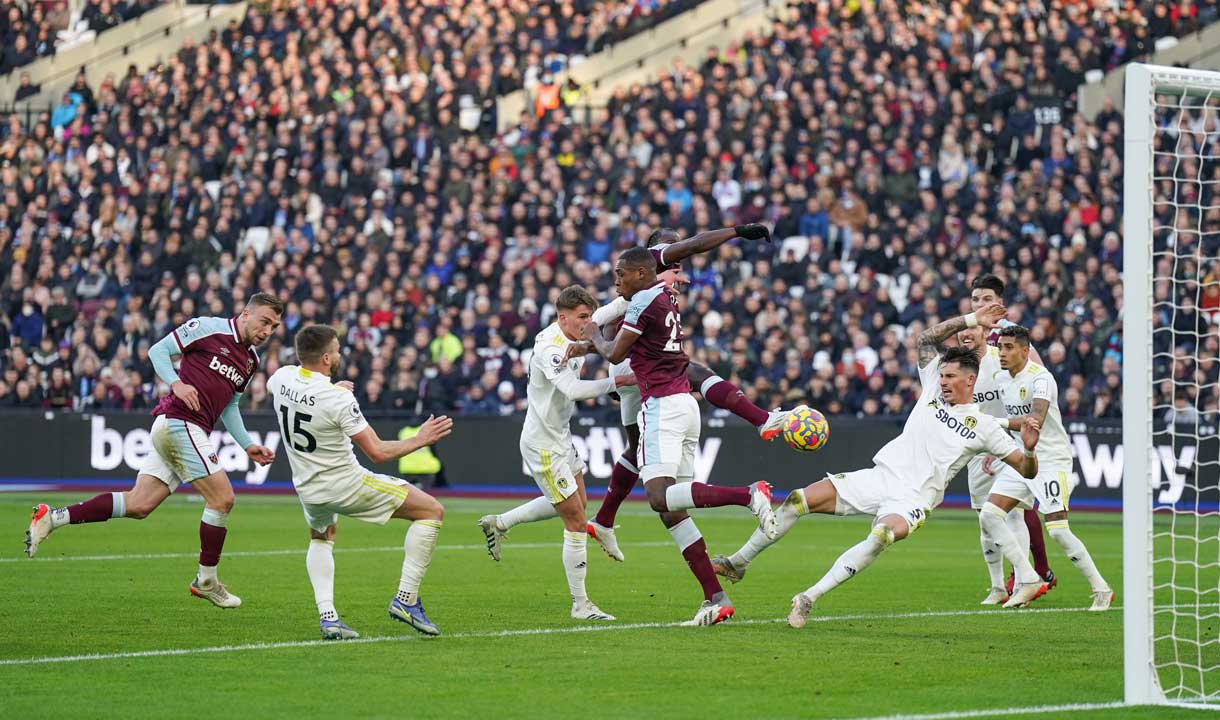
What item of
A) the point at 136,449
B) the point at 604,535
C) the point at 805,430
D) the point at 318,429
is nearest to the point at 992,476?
the point at 805,430

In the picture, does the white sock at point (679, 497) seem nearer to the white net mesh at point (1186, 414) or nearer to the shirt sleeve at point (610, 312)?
the shirt sleeve at point (610, 312)

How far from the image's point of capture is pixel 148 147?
3297 cm

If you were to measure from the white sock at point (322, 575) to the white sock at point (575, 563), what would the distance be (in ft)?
6.21

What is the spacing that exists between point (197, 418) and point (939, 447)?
5.37 metres

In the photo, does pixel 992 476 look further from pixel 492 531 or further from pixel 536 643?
pixel 536 643

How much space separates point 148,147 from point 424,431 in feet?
80.5

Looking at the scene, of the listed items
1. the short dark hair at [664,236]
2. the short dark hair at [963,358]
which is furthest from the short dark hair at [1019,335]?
the short dark hair at [664,236]

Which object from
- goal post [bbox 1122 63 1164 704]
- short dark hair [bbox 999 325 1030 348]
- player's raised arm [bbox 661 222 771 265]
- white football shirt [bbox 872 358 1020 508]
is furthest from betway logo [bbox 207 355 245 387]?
goal post [bbox 1122 63 1164 704]

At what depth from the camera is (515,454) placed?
25.6m

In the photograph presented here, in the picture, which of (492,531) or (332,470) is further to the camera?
(492,531)

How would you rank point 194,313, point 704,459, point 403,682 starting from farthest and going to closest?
point 194,313 < point 704,459 < point 403,682

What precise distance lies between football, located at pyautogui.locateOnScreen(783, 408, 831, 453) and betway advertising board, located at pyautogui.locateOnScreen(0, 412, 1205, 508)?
10.6 metres

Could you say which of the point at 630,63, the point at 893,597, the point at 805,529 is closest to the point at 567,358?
the point at 893,597

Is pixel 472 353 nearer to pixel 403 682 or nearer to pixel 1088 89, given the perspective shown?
pixel 1088 89
